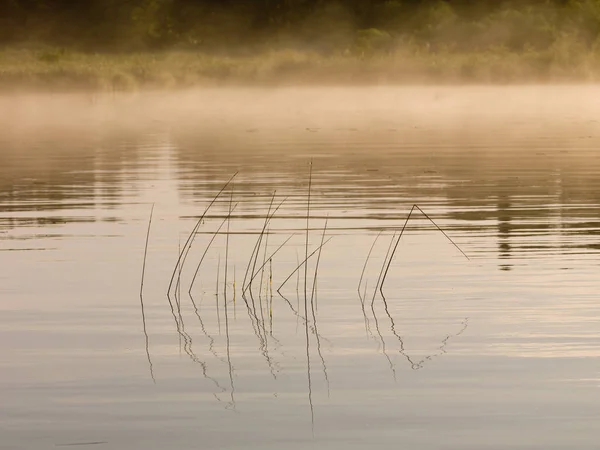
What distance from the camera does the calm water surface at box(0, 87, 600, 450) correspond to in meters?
9.27

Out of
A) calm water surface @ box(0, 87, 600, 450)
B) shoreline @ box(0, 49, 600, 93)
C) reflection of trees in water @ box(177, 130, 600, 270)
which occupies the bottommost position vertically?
calm water surface @ box(0, 87, 600, 450)

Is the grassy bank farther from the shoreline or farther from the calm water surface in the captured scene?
the calm water surface

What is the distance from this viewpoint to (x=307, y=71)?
479 ft

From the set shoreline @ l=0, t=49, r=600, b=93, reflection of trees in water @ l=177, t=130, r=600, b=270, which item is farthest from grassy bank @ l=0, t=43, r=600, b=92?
reflection of trees in water @ l=177, t=130, r=600, b=270

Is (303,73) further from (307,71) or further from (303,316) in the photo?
(303,316)

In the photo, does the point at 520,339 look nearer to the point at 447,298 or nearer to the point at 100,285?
the point at 447,298

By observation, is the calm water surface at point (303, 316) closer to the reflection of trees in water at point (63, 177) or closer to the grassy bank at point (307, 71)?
the reflection of trees in water at point (63, 177)

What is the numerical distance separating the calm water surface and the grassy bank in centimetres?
10607

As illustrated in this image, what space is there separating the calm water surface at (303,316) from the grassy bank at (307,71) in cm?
10607

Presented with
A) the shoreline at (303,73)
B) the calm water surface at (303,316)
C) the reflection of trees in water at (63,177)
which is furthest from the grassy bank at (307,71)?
the calm water surface at (303,316)

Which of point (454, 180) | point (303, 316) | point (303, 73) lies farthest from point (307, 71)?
point (303, 316)

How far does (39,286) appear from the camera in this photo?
14234 mm

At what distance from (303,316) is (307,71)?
13406 centimetres

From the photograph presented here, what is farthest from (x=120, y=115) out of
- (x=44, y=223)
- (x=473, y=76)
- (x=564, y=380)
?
(x=473, y=76)
